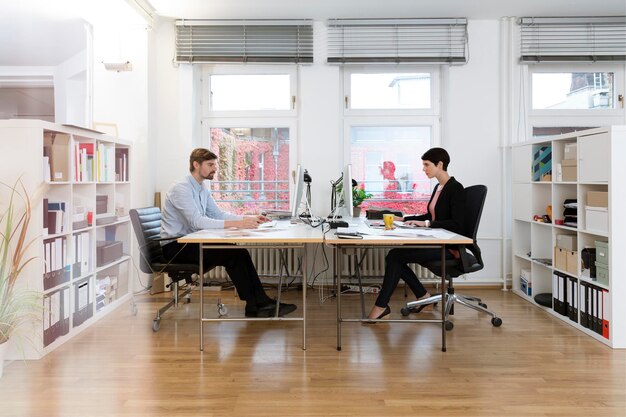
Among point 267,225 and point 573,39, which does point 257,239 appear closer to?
point 267,225

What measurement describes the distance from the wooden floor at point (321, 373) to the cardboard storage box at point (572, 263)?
0.46 m

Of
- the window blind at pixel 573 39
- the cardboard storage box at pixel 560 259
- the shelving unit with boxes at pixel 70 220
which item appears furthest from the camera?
the window blind at pixel 573 39

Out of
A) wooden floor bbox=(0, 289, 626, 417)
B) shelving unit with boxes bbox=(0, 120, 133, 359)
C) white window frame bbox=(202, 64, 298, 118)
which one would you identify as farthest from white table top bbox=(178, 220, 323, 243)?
white window frame bbox=(202, 64, 298, 118)

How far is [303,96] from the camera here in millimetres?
5137

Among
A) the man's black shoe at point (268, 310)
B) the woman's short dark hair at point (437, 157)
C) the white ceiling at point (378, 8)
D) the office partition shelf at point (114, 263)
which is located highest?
the white ceiling at point (378, 8)

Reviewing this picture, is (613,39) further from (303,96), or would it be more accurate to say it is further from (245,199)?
(245,199)

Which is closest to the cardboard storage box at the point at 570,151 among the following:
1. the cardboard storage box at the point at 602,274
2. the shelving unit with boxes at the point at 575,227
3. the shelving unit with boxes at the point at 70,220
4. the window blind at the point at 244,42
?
the shelving unit with boxes at the point at 575,227

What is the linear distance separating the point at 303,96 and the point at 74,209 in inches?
102

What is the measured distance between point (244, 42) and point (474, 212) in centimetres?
303

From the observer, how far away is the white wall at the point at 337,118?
5121 millimetres

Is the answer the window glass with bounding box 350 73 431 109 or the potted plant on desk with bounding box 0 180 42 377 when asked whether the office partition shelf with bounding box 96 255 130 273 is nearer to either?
the potted plant on desk with bounding box 0 180 42 377

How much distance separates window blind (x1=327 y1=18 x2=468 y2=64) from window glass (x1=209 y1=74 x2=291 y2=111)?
0.65 m

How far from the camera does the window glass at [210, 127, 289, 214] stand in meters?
5.32

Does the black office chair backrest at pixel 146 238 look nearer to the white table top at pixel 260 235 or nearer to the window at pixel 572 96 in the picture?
the white table top at pixel 260 235
